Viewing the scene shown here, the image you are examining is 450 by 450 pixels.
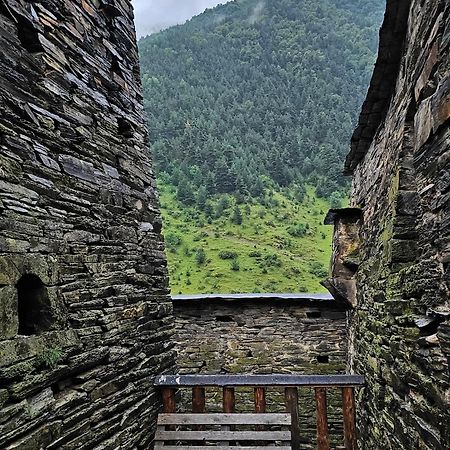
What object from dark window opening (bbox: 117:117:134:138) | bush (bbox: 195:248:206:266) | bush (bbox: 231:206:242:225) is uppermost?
bush (bbox: 231:206:242:225)

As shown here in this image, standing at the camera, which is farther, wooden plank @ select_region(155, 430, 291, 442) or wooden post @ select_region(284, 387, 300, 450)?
wooden post @ select_region(284, 387, 300, 450)

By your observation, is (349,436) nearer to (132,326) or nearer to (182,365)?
(132,326)

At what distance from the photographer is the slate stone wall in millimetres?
2150

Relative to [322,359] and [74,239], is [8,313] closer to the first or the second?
[74,239]

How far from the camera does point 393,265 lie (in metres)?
3.14

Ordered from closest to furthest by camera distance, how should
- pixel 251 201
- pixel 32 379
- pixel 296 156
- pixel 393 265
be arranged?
pixel 32 379 < pixel 393 265 < pixel 251 201 < pixel 296 156

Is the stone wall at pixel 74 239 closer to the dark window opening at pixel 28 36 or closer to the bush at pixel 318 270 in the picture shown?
the dark window opening at pixel 28 36

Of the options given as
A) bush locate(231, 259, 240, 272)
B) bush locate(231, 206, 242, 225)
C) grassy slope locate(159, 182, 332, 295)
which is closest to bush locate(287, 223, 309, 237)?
grassy slope locate(159, 182, 332, 295)

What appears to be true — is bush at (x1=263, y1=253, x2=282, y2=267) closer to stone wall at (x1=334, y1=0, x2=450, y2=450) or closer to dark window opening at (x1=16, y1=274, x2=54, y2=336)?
stone wall at (x1=334, y1=0, x2=450, y2=450)

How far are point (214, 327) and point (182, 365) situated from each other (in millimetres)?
866

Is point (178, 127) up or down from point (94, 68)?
up

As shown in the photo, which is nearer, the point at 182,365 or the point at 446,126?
the point at 446,126

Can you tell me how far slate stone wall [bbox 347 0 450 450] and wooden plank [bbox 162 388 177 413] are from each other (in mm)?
1820

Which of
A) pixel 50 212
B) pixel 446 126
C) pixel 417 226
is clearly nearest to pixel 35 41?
pixel 50 212
